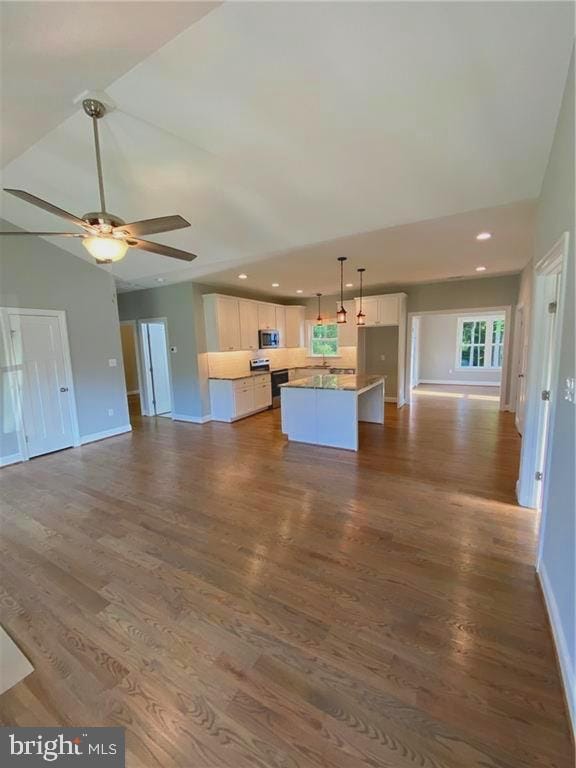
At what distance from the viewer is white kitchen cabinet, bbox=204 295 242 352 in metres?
6.22

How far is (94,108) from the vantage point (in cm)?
236

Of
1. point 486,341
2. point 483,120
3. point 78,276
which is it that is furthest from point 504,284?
point 78,276

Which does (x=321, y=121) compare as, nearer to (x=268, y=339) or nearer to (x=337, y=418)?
(x=337, y=418)

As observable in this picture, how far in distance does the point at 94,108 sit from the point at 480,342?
10.5m

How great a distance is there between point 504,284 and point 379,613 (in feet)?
21.9

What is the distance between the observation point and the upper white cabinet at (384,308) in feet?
22.5

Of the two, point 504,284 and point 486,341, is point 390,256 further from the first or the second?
point 486,341

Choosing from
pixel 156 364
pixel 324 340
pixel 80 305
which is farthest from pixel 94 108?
pixel 324 340

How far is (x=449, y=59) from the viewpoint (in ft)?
5.97

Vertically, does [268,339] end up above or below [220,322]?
below

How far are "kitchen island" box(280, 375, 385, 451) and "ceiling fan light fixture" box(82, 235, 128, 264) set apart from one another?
2939mm

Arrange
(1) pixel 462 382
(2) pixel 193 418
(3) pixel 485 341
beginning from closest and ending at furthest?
1. (2) pixel 193 418
2. (3) pixel 485 341
3. (1) pixel 462 382

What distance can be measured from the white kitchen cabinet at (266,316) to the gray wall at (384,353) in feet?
7.24

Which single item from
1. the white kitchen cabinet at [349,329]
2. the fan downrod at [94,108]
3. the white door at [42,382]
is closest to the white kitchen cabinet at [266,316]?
the white kitchen cabinet at [349,329]
